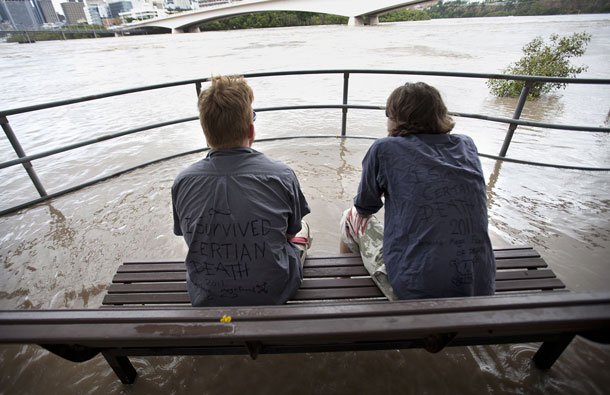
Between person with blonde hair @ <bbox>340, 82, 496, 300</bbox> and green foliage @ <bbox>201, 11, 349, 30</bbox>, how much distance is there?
5836 centimetres

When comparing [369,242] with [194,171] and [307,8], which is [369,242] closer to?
[194,171]

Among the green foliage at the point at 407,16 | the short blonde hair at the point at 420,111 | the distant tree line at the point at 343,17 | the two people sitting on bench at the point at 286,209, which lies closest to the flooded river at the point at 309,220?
the two people sitting on bench at the point at 286,209

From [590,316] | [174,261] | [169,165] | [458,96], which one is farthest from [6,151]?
[458,96]

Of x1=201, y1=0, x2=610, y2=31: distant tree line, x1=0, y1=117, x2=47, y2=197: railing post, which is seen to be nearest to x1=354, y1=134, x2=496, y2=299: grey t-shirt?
x1=0, y1=117, x2=47, y2=197: railing post

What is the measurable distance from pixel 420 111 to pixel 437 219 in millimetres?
452

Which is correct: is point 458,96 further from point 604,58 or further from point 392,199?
point 604,58

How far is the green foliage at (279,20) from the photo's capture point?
5150 cm

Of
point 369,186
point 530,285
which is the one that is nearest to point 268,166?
point 369,186

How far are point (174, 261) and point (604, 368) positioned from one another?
7.30 ft

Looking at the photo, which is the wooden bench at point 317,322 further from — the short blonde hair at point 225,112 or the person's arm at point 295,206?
the short blonde hair at point 225,112

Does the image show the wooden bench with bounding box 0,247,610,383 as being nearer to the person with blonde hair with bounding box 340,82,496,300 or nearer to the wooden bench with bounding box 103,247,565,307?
the person with blonde hair with bounding box 340,82,496,300

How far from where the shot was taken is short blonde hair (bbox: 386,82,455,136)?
1208 millimetres

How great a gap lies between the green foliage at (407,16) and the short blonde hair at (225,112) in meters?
65.4

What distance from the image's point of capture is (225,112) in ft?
3.65
